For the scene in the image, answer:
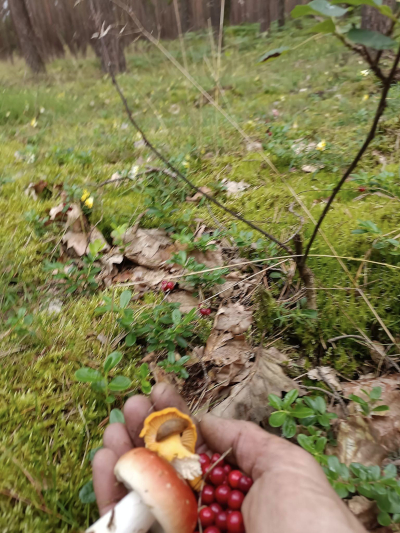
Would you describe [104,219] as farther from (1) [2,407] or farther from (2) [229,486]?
(2) [229,486]

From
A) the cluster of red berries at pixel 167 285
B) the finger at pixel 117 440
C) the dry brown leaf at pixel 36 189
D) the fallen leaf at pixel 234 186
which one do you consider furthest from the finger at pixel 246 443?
the dry brown leaf at pixel 36 189

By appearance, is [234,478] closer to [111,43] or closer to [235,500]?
[235,500]

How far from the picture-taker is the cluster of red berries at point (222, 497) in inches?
50.5

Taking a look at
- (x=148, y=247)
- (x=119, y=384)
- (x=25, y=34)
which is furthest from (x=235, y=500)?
(x=25, y=34)

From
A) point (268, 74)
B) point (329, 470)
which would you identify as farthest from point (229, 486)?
point (268, 74)

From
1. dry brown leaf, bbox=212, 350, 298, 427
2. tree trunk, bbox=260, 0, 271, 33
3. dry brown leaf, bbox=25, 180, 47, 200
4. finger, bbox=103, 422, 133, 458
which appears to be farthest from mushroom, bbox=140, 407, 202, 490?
tree trunk, bbox=260, 0, 271, 33

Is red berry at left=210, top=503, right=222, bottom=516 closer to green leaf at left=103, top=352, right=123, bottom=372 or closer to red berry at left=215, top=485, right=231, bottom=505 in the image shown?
red berry at left=215, top=485, right=231, bottom=505

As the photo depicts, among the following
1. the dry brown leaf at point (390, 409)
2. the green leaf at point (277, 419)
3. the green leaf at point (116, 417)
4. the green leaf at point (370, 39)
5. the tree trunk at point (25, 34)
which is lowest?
the dry brown leaf at point (390, 409)

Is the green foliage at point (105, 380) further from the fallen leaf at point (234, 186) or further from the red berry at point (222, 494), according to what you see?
the fallen leaf at point (234, 186)

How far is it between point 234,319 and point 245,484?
0.96 meters

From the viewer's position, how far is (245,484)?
53.2 inches

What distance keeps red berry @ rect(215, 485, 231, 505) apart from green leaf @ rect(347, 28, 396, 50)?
4.96 feet

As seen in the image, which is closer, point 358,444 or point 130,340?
point 358,444

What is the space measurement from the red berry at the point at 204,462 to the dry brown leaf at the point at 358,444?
0.54m
